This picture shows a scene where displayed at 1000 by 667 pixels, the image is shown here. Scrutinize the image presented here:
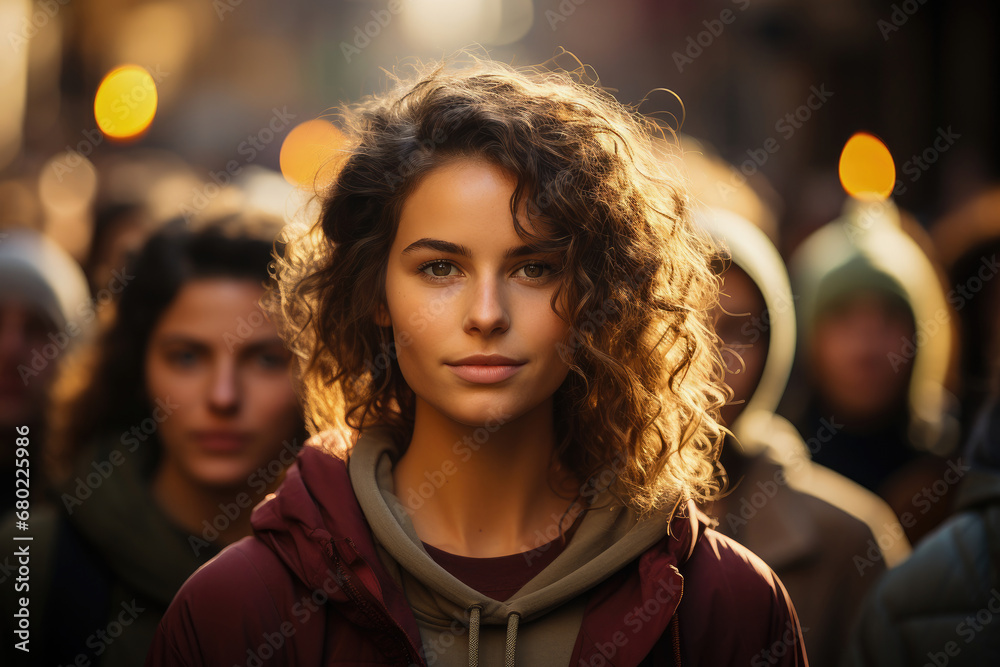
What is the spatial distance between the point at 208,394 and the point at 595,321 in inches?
64.9

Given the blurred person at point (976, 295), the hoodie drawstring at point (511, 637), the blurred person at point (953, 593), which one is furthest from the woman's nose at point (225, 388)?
the blurred person at point (976, 295)

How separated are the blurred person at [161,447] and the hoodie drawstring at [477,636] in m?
1.48

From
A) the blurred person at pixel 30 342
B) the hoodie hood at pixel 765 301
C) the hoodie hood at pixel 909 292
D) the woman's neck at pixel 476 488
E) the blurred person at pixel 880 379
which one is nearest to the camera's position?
the woman's neck at pixel 476 488

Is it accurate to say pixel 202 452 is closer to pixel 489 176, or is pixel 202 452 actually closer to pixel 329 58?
pixel 489 176

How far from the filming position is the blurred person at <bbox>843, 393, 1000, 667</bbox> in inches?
102

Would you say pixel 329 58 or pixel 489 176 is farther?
pixel 329 58

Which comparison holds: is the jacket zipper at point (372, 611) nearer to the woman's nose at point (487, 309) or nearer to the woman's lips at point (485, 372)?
the woman's lips at point (485, 372)

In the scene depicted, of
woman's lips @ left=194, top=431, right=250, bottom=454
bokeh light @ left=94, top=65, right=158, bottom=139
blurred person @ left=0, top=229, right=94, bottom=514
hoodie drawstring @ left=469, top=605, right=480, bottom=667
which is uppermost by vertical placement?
hoodie drawstring @ left=469, top=605, right=480, bottom=667

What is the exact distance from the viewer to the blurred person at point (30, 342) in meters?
3.51

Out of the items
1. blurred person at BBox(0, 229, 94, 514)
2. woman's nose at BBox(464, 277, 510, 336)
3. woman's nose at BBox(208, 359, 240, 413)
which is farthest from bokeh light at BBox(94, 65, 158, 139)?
woman's nose at BBox(464, 277, 510, 336)

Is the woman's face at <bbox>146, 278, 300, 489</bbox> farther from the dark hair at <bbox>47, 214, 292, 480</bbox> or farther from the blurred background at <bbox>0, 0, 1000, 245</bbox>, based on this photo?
the blurred background at <bbox>0, 0, 1000, 245</bbox>

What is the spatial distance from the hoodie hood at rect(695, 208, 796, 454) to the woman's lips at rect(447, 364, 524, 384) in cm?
198

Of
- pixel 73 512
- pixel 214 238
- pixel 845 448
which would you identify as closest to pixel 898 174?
pixel 845 448

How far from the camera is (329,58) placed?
64.8ft
